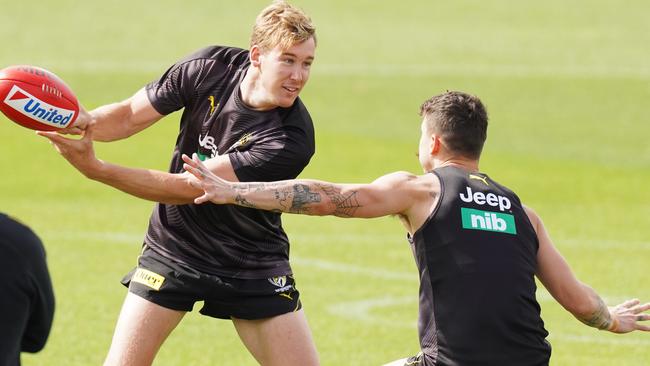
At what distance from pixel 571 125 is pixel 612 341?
1719cm

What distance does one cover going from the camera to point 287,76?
8.01 meters

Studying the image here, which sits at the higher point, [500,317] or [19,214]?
[500,317]

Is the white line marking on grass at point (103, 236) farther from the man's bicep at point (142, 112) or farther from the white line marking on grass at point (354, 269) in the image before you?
the man's bicep at point (142, 112)

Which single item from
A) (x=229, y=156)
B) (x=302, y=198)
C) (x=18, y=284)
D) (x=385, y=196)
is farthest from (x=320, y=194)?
(x=18, y=284)

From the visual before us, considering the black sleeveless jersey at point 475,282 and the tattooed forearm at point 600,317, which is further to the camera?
the tattooed forearm at point 600,317

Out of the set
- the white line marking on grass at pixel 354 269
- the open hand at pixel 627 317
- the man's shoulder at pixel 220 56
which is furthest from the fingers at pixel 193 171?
the white line marking on grass at pixel 354 269

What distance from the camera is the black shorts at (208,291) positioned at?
8.03m

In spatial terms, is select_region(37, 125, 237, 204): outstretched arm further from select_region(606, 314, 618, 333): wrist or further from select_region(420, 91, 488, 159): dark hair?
select_region(606, 314, 618, 333): wrist

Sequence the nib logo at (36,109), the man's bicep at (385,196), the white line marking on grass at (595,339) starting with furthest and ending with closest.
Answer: the white line marking on grass at (595,339) < the nib logo at (36,109) < the man's bicep at (385,196)

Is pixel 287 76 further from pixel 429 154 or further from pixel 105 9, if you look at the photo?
pixel 105 9

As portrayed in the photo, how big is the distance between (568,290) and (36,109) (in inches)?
126

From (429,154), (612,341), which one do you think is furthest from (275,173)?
(612,341)

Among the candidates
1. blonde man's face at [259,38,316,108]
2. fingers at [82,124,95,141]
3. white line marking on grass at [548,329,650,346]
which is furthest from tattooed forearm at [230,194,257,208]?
white line marking on grass at [548,329,650,346]

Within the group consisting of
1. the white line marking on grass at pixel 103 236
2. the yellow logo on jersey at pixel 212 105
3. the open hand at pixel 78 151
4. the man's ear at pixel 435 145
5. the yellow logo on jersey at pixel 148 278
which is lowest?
the white line marking on grass at pixel 103 236
